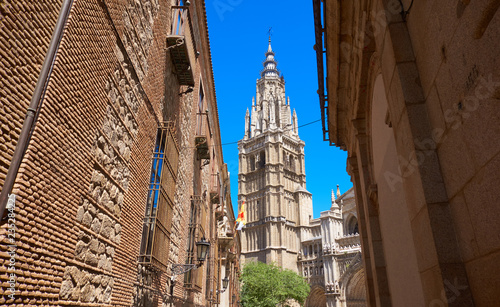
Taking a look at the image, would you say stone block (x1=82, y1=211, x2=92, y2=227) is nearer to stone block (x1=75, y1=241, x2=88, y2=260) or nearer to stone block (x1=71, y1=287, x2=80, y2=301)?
stone block (x1=75, y1=241, x2=88, y2=260)

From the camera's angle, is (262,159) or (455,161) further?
(262,159)

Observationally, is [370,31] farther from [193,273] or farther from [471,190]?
[193,273]

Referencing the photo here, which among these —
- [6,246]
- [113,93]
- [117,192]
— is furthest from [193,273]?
[6,246]

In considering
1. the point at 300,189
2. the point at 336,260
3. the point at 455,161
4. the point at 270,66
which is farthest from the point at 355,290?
the point at 270,66

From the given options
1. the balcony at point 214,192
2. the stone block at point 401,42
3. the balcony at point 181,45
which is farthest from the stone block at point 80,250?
the balcony at point 214,192

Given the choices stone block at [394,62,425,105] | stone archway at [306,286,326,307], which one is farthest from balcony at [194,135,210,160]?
stone archway at [306,286,326,307]

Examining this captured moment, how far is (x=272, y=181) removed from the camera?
71938mm

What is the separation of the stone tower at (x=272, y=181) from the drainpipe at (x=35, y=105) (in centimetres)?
6361

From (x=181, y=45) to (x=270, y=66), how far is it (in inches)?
3353

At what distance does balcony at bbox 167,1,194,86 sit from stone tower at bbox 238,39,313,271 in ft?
192

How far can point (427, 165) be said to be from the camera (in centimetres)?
305

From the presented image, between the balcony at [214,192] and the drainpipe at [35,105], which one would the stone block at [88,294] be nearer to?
the drainpipe at [35,105]

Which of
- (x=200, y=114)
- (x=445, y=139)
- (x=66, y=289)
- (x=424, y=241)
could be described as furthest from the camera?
(x=200, y=114)

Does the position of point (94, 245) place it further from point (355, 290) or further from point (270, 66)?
point (270, 66)
